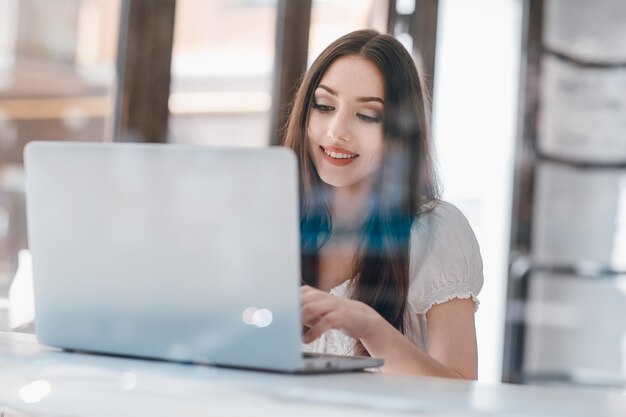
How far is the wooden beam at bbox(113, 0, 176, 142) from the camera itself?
8.79ft

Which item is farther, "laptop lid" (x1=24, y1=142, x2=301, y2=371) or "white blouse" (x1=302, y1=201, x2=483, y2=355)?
"white blouse" (x1=302, y1=201, x2=483, y2=355)

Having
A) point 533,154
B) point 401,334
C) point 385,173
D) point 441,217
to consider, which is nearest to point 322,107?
point 385,173

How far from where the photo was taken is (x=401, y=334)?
122 cm

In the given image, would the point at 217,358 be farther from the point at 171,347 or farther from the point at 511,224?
the point at 511,224

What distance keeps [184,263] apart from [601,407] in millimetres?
380

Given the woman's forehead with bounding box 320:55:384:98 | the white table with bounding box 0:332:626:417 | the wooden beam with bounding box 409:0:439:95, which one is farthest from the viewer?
the wooden beam with bounding box 409:0:439:95

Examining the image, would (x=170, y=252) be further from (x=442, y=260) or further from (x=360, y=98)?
(x=360, y=98)

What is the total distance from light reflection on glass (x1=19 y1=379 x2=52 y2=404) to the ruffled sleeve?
2.93 ft

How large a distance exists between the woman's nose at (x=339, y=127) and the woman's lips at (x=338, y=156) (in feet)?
0.07

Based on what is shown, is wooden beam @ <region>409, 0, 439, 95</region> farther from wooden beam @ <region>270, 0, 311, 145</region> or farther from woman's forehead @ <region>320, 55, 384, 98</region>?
woman's forehead @ <region>320, 55, 384, 98</region>

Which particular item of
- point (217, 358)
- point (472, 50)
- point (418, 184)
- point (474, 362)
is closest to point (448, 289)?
point (474, 362)

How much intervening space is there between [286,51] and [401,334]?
1939 millimetres

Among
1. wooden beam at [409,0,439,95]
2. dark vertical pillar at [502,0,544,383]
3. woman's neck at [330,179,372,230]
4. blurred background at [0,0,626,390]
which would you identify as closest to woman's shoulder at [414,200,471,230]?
woman's neck at [330,179,372,230]

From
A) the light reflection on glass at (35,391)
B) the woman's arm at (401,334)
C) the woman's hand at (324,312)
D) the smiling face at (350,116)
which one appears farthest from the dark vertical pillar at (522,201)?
the light reflection on glass at (35,391)
